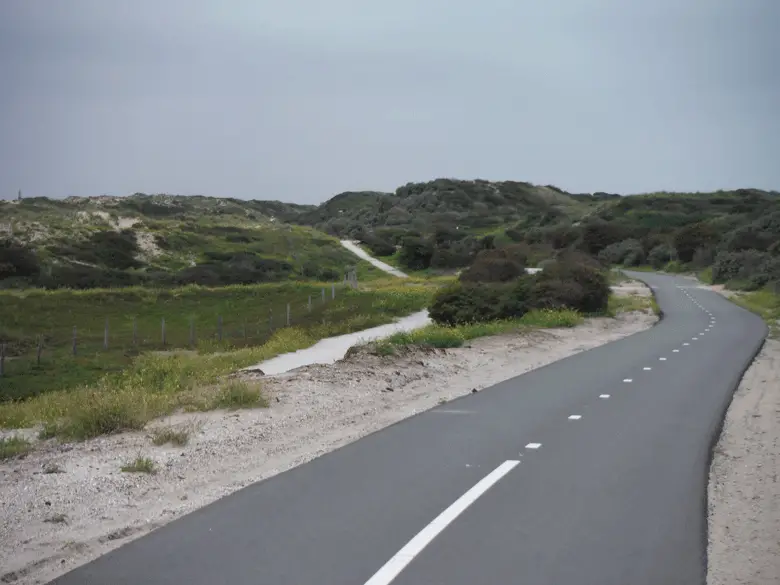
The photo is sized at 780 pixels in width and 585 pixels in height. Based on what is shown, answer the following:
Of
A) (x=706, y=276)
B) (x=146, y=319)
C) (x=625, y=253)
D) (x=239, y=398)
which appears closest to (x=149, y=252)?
(x=146, y=319)

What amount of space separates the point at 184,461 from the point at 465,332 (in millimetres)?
16894

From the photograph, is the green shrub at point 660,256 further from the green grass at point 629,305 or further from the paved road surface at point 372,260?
the green grass at point 629,305

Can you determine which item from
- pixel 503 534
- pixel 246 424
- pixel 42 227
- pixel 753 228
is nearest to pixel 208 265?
pixel 42 227

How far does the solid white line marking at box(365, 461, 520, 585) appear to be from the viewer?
591 cm

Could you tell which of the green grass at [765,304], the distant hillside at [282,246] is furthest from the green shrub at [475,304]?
the distant hillside at [282,246]

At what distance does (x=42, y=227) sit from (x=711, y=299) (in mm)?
62990

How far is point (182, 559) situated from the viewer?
6.23 metres

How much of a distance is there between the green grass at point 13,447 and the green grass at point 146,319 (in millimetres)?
16764

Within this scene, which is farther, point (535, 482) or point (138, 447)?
point (138, 447)

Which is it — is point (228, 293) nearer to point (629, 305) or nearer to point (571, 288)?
point (629, 305)

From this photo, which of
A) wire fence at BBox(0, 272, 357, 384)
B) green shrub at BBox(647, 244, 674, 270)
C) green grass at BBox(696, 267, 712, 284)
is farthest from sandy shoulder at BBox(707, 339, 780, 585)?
green shrub at BBox(647, 244, 674, 270)

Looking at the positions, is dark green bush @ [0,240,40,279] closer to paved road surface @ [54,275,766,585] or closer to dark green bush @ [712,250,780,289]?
dark green bush @ [712,250,780,289]

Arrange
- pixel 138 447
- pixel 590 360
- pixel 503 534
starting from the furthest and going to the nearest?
pixel 590 360
pixel 138 447
pixel 503 534

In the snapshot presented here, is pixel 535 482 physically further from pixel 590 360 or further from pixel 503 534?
pixel 590 360
